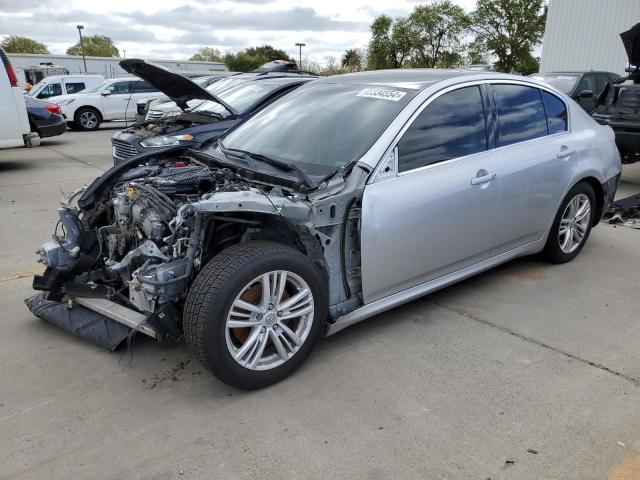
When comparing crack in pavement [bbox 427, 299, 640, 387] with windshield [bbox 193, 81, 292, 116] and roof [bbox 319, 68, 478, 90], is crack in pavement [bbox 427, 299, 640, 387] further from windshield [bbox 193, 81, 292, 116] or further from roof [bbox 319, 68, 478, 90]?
windshield [bbox 193, 81, 292, 116]

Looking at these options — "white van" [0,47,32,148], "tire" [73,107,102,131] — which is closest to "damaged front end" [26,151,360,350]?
"white van" [0,47,32,148]

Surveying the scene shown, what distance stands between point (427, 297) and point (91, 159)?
29.9 feet

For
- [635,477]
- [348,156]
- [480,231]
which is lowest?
[635,477]

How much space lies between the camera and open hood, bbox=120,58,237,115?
183 inches

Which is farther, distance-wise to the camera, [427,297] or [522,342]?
[427,297]

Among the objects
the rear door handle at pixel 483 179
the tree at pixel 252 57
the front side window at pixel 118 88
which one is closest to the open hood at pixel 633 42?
the rear door handle at pixel 483 179

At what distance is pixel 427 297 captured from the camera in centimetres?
423

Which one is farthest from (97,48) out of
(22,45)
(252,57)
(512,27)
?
(512,27)

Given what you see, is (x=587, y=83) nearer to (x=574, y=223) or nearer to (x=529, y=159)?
(x=574, y=223)

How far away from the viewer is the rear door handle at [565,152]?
4371 mm

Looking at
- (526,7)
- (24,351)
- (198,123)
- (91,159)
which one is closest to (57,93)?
(91,159)

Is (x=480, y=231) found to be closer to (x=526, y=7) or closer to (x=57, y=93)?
(x=57, y=93)

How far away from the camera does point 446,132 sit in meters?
3.68

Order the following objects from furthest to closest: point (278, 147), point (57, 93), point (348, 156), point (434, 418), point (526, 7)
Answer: point (526, 7)
point (57, 93)
point (278, 147)
point (348, 156)
point (434, 418)
